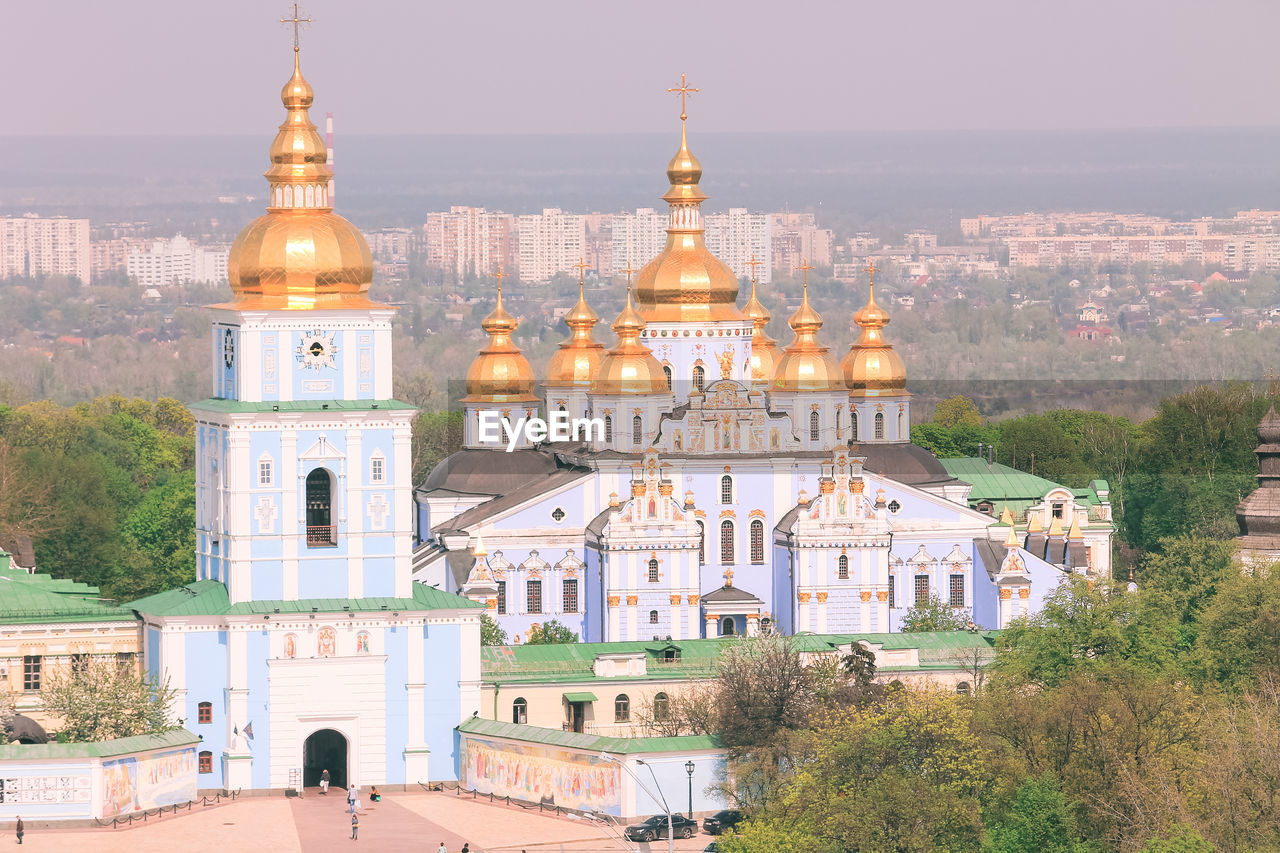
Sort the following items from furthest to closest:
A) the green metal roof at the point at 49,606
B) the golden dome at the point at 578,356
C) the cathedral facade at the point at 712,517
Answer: the golden dome at the point at 578,356, the cathedral facade at the point at 712,517, the green metal roof at the point at 49,606

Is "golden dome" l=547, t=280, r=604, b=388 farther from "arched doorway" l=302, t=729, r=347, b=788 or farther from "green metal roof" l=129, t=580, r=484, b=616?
"arched doorway" l=302, t=729, r=347, b=788

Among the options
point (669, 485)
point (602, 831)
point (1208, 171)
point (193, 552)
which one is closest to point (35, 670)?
point (602, 831)

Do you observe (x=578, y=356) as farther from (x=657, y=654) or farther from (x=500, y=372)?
(x=657, y=654)

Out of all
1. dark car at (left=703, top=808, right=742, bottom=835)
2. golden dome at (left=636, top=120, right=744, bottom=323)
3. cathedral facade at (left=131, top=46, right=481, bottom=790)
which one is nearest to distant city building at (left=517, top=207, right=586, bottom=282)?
golden dome at (left=636, top=120, right=744, bottom=323)

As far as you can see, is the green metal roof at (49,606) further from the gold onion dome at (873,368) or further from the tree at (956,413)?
the tree at (956,413)

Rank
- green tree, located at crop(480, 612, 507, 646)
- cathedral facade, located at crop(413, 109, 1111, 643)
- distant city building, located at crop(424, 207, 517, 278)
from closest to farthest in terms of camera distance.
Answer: green tree, located at crop(480, 612, 507, 646) < cathedral facade, located at crop(413, 109, 1111, 643) < distant city building, located at crop(424, 207, 517, 278)

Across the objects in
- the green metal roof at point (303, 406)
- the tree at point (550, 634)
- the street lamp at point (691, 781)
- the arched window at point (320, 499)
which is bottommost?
the street lamp at point (691, 781)

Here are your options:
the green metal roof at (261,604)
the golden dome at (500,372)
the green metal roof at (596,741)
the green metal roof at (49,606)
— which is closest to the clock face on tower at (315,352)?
the green metal roof at (261,604)
